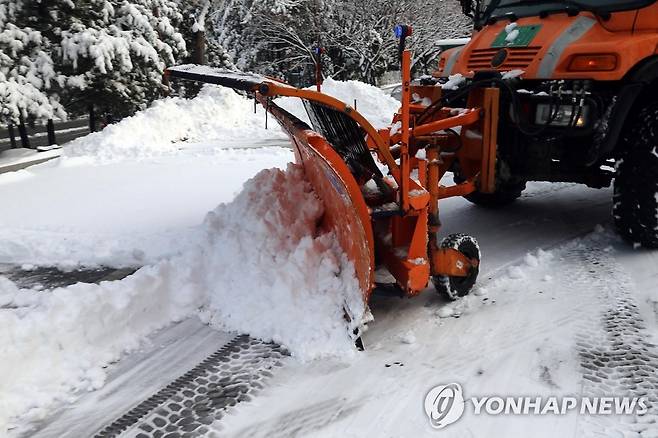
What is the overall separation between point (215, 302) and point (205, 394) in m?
0.93

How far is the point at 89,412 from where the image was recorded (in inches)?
106

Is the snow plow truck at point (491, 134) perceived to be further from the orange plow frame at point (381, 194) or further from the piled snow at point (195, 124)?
the piled snow at point (195, 124)

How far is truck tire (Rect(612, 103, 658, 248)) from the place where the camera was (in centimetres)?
418

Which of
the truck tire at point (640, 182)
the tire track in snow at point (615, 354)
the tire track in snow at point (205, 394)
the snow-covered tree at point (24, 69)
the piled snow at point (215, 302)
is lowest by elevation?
the tire track in snow at point (205, 394)

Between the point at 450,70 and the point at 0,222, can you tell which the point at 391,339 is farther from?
the point at 0,222

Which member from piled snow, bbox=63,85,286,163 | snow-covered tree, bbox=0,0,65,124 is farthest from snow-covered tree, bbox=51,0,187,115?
piled snow, bbox=63,85,286,163

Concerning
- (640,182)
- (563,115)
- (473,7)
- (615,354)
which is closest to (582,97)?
(563,115)

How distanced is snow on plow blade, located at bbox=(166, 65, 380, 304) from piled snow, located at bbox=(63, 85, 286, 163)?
6.26 m

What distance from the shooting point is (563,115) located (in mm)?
4086

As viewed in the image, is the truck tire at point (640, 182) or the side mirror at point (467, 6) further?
the side mirror at point (467, 6)

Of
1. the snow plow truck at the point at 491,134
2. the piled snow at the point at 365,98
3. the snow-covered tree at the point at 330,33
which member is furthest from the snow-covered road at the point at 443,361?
the snow-covered tree at the point at 330,33

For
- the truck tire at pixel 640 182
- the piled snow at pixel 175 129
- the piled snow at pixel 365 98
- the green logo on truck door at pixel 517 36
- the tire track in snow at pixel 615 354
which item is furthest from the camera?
the piled snow at pixel 365 98

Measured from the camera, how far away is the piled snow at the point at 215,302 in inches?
116

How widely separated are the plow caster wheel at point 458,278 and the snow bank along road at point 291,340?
9cm
